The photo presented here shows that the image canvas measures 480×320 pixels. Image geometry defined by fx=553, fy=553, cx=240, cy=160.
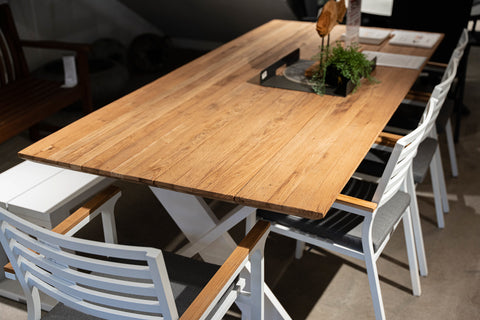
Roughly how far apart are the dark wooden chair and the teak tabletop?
1223mm

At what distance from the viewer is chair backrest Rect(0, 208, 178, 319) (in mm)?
1415

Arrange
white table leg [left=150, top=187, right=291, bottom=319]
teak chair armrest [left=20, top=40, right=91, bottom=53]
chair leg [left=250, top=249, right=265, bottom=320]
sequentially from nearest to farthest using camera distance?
chair leg [left=250, top=249, right=265, bottom=320], white table leg [left=150, top=187, right=291, bottom=319], teak chair armrest [left=20, top=40, right=91, bottom=53]

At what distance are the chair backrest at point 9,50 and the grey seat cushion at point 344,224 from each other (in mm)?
2623

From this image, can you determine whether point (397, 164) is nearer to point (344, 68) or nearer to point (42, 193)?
point (344, 68)

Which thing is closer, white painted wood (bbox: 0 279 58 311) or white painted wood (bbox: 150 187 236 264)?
white painted wood (bbox: 150 187 236 264)

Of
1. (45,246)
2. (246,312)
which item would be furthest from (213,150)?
(45,246)

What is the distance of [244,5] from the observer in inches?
233

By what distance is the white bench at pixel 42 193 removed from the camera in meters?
2.38

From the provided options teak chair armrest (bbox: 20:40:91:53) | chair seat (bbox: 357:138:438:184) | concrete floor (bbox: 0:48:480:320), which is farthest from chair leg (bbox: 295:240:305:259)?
teak chair armrest (bbox: 20:40:91:53)

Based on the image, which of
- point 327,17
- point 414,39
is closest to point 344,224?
point 327,17

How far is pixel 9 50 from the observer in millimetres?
4129

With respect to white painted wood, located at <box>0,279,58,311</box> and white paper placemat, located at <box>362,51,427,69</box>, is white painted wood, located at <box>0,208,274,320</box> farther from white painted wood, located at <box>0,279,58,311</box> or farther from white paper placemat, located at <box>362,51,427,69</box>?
white paper placemat, located at <box>362,51,427,69</box>

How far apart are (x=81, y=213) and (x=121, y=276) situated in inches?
13.0

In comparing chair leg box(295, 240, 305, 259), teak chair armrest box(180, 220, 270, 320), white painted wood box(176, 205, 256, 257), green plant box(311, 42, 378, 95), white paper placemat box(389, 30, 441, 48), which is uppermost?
green plant box(311, 42, 378, 95)
